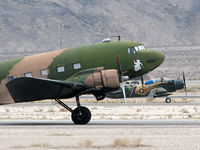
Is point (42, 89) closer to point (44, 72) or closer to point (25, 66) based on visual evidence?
point (44, 72)

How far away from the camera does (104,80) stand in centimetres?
3394

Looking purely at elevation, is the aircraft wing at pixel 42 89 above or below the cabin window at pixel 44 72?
below

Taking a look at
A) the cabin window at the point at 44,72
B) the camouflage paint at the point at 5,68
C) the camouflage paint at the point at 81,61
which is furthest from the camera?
the camouflage paint at the point at 5,68

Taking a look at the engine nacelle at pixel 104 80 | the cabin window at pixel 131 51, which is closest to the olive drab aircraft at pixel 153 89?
the cabin window at pixel 131 51

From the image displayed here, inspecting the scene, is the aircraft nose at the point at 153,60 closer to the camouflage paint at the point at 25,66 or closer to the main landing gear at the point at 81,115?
the main landing gear at the point at 81,115

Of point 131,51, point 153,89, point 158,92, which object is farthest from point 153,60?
point 153,89

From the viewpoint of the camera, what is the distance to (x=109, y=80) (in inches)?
1335

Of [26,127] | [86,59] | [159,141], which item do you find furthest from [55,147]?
[86,59]

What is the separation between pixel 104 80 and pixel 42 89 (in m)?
3.55

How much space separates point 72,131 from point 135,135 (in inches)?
141

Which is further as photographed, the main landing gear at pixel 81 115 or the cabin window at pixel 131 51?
the cabin window at pixel 131 51

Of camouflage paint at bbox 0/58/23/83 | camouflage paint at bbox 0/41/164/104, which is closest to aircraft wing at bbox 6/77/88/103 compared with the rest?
camouflage paint at bbox 0/41/164/104

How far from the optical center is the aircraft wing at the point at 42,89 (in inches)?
1332

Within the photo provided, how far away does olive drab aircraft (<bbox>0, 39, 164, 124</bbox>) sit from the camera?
3400cm
